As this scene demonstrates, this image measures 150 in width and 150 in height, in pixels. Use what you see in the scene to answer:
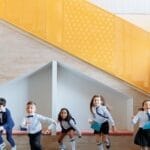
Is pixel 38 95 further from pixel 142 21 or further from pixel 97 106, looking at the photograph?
pixel 142 21

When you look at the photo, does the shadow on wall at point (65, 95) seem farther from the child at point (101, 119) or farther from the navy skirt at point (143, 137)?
the navy skirt at point (143, 137)

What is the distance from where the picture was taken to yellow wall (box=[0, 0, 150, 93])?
9.07m

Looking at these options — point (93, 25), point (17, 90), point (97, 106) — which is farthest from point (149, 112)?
point (17, 90)

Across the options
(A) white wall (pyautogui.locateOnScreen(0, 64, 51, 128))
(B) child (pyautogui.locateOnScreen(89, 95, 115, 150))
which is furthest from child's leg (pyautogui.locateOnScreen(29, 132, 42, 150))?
(A) white wall (pyautogui.locateOnScreen(0, 64, 51, 128))

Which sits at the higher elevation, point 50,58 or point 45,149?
point 50,58

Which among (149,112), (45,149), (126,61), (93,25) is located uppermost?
(93,25)

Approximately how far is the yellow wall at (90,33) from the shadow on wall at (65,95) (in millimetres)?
530

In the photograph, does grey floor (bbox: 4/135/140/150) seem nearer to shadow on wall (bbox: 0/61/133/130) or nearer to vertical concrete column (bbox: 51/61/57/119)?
vertical concrete column (bbox: 51/61/57/119)

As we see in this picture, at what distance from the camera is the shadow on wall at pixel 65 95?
31.7 feet

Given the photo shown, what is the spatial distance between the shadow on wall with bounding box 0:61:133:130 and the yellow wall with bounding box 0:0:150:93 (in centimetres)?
53

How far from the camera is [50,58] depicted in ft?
30.1

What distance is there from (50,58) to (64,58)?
26 cm

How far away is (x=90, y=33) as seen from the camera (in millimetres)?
9281

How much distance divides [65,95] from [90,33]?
4.52 ft
